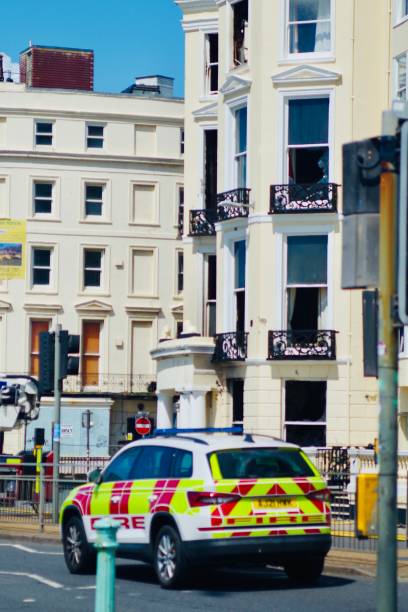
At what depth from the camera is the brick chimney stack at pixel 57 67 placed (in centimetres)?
6312

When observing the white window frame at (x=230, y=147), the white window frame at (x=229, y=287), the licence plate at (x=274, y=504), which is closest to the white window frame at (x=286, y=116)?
the white window frame at (x=230, y=147)

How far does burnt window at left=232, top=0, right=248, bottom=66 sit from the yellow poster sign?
2503cm

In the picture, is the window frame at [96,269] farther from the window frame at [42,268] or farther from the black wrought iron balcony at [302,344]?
the black wrought iron balcony at [302,344]

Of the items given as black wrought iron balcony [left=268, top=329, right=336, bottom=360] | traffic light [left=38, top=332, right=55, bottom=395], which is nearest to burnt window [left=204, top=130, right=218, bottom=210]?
black wrought iron balcony [left=268, top=329, right=336, bottom=360]

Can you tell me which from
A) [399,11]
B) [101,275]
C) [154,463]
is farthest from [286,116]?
[101,275]

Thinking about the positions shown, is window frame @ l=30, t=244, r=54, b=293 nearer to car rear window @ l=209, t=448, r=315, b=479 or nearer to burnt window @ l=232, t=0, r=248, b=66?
burnt window @ l=232, t=0, r=248, b=66

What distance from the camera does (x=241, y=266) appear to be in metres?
35.0

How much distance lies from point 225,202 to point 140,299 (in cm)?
2689

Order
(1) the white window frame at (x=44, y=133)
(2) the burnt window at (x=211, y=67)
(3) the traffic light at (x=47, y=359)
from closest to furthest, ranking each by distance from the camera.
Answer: (3) the traffic light at (x=47, y=359) → (2) the burnt window at (x=211, y=67) → (1) the white window frame at (x=44, y=133)

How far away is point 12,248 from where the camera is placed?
59375 millimetres

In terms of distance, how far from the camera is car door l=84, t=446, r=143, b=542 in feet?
59.5

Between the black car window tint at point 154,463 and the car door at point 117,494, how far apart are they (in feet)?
0.32

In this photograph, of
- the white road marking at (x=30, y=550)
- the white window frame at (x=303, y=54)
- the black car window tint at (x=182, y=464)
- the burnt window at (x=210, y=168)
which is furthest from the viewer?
the burnt window at (x=210, y=168)

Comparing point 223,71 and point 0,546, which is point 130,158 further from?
point 0,546
